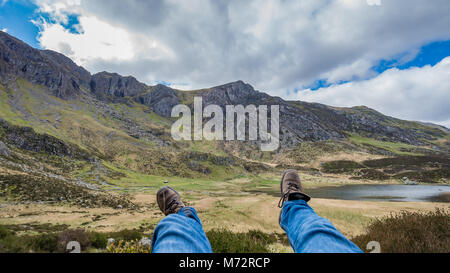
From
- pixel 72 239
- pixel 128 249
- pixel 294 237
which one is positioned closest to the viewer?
pixel 294 237

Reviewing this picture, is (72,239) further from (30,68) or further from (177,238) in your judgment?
(30,68)

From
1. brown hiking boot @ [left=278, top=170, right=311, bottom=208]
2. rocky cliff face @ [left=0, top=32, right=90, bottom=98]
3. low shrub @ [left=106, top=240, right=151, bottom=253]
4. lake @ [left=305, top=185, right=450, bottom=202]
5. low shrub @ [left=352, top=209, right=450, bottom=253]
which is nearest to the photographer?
low shrub @ [left=106, top=240, right=151, bottom=253]

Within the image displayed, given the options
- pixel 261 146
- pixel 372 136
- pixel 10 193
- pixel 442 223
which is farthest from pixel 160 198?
pixel 372 136

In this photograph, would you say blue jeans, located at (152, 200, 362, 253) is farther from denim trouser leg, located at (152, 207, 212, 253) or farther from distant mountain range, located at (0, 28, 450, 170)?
distant mountain range, located at (0, 28, 450, 170)

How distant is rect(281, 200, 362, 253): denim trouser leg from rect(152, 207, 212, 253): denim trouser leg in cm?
143

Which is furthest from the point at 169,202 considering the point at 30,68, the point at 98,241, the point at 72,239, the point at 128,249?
the point at 30,68

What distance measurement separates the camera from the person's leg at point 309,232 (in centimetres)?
240

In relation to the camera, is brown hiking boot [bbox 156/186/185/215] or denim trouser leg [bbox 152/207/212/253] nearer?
denim trouser leg [bbox 152/207/212/253]

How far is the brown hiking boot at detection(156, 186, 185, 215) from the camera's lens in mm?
4968

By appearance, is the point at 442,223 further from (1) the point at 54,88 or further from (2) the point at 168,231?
(1) the point at 54,88

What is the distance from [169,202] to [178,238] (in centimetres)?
278

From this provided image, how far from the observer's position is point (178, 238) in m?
2.54

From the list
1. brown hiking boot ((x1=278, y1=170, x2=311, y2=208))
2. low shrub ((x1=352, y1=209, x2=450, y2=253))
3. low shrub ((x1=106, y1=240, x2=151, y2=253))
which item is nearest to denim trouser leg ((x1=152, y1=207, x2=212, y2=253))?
low shrub ((x1=106, y1=240, x2=151, y2=253))

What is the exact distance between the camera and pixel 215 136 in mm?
163000
